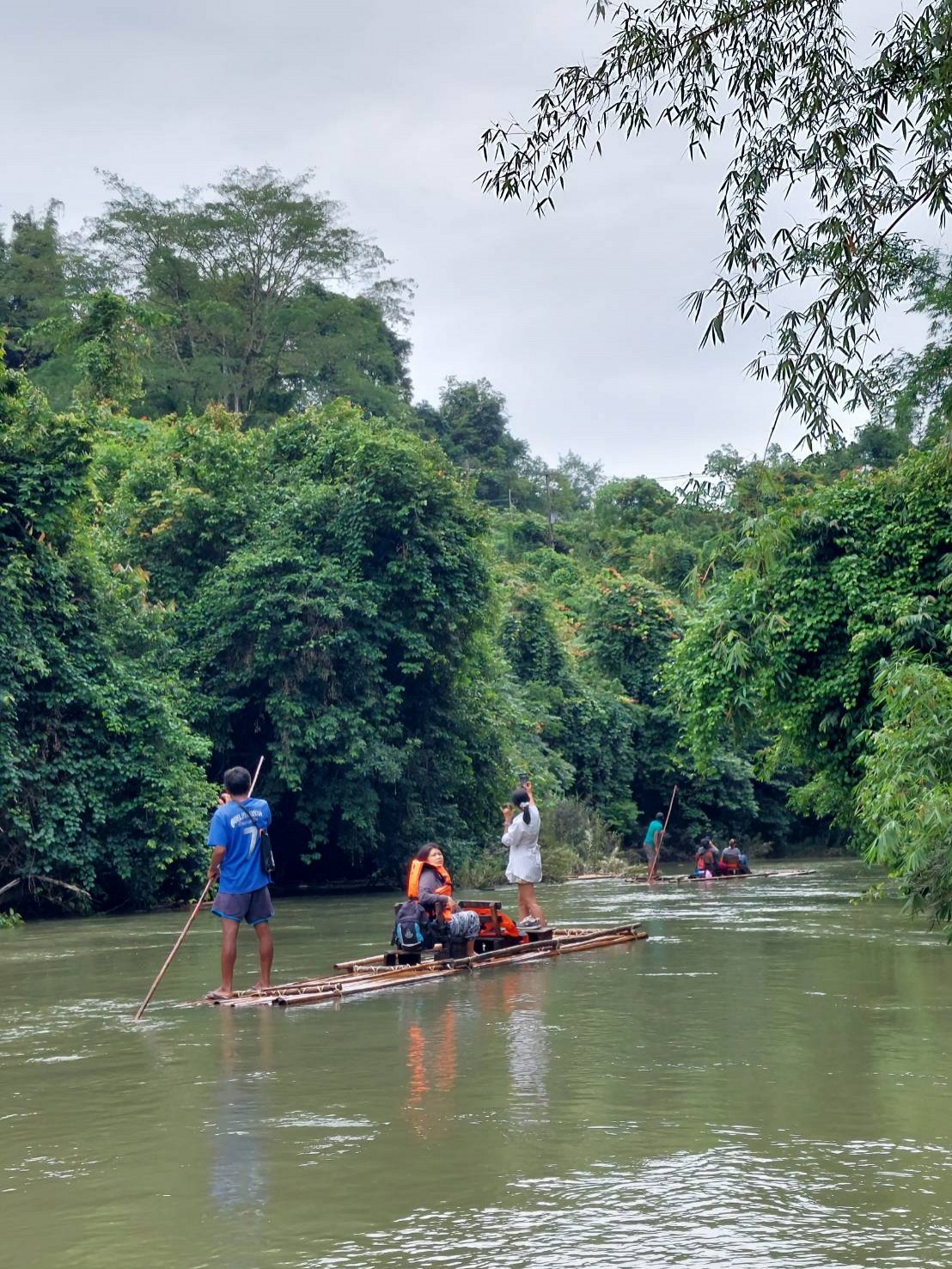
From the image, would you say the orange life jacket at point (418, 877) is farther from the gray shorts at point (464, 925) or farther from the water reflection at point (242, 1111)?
the water reflection at point (242, 1111)

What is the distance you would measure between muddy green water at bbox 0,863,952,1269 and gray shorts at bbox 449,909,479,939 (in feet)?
2.04

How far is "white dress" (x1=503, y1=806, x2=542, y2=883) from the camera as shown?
15.2m

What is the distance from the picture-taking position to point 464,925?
513 inches

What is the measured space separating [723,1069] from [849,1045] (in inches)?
43.6

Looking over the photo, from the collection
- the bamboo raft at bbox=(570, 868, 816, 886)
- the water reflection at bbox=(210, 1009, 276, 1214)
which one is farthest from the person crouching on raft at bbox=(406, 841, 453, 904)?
the bamboo raft at bbox=(570, 868, 816, 886)

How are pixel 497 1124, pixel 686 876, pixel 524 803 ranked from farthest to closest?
pixel 686 876
pixel 524 803
pixel 497 1124

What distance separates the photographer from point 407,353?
206 feet

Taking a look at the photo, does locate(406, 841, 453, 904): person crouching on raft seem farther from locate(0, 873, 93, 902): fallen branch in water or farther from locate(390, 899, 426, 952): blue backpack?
locate(0, 873, 93, 902): fallen branch in water

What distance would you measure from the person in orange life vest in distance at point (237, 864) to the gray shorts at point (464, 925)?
6.72 feet

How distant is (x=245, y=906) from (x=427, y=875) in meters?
2.21

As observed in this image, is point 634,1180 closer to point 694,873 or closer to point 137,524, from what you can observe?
point 137,524

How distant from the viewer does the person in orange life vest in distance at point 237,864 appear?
11.2 m

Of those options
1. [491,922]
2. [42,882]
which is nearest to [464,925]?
[491,922]

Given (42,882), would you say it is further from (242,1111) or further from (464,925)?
(242,1111)
